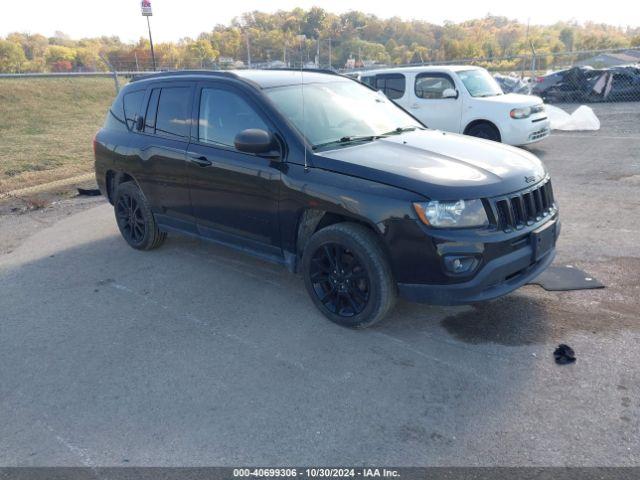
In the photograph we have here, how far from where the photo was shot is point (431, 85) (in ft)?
35.3

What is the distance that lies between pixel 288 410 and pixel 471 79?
927cm

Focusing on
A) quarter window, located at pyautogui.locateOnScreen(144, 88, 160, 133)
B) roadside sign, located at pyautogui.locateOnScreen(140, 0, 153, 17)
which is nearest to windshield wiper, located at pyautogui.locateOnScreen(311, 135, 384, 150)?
quarter window, located at pyautogui.locateOnScreen(144, 88, 160, 133)

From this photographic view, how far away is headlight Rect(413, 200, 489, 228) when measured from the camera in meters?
Answer: 3.43

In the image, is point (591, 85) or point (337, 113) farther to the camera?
point (591, 85)

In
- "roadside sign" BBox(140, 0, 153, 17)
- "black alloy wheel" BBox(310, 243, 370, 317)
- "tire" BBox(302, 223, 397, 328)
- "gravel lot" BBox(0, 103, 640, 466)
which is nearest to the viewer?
"gravel lot" BBox(0, 103, 640, 466)

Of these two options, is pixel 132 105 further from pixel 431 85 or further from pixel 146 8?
pixel 146 8

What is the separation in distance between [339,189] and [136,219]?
3037mm

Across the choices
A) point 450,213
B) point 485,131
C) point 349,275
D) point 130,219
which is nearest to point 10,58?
point 485,131

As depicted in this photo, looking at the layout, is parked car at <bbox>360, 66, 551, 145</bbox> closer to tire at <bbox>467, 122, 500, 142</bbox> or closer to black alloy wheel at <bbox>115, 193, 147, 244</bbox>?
tire at <bbox>467, 122, 500, 142</bbox>

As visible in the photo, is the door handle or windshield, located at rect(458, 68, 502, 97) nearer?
the door handle

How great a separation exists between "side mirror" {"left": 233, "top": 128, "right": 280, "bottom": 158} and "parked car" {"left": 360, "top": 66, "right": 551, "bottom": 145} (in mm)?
7089

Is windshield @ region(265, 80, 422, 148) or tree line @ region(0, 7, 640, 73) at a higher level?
tree line @ region(0, 7, 640, 73)

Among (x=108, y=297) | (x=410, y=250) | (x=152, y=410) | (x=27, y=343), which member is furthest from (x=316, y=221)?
(x=27, y=343)

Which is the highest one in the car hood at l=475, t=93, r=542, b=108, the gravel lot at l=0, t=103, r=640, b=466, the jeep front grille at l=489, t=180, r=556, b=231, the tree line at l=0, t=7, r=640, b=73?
the tree line at l=0, t=7, r=640, b=73
